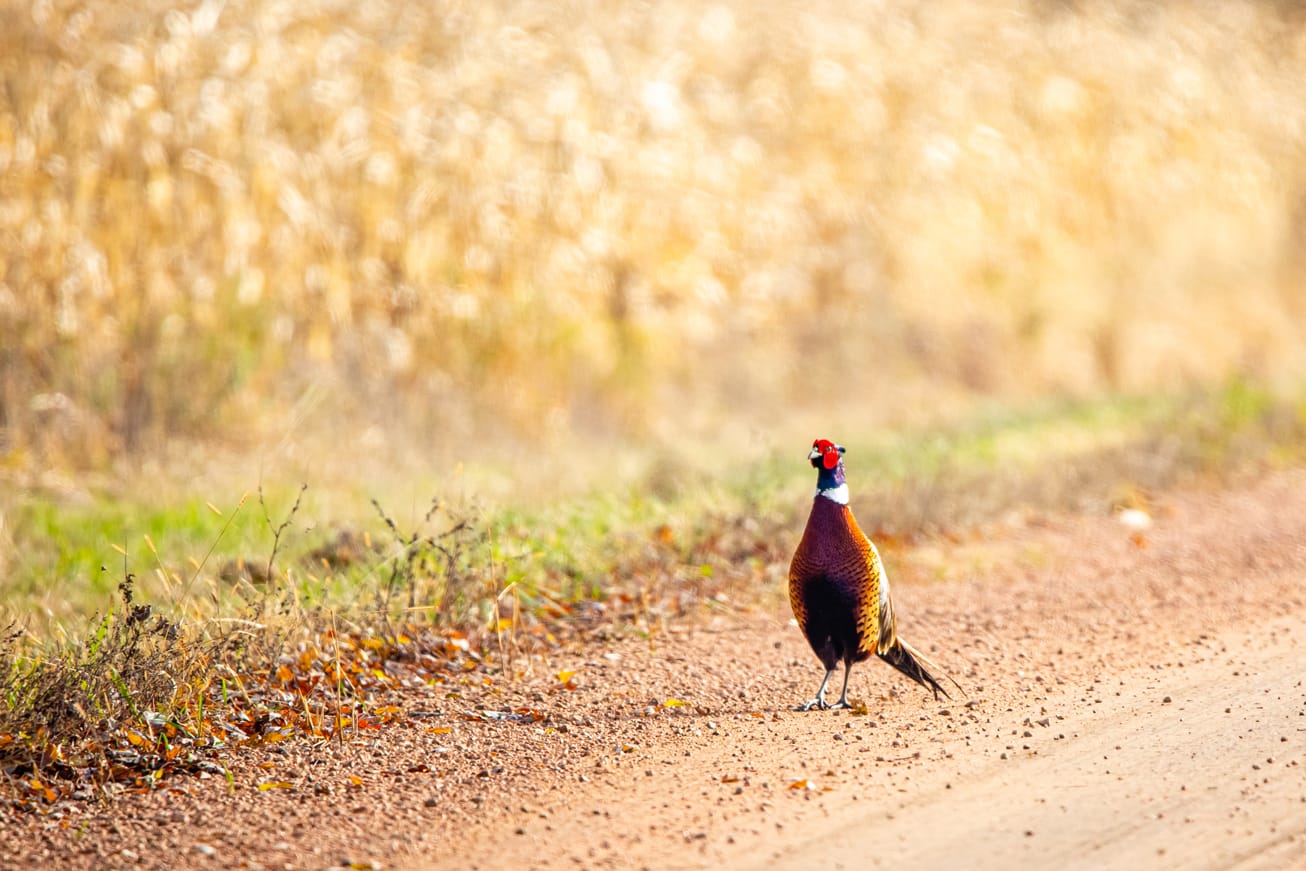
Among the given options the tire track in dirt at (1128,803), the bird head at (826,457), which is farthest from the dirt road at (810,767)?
the bird head at (826,457)

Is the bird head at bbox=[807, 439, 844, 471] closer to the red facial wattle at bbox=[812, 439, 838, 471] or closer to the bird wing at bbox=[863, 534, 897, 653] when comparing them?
the red facial wattle at bbox=[812, 439, 838, 471]

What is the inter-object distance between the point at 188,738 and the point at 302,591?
1455 mm

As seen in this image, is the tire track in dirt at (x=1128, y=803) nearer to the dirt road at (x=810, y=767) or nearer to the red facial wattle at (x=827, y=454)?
the dirt road at (x=810, y=767)

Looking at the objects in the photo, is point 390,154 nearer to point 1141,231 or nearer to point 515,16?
point 515,16

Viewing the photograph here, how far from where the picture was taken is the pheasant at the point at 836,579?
4.64m

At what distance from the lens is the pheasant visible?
4.64 meters

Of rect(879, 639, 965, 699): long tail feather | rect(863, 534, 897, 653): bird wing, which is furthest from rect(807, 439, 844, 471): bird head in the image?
rect(879, 639, 965, 699): long tail feather

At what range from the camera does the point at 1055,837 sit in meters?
3.73

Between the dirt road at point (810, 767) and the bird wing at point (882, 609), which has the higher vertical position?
the bird wing at point (882, 609)

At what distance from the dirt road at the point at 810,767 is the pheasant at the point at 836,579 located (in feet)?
1.12

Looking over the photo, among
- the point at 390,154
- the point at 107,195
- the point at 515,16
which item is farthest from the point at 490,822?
the point at 515,16

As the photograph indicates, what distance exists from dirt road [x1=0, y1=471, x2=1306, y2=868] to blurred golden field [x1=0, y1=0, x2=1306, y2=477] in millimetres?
5171

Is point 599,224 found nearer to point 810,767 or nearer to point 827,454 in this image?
point 827,454

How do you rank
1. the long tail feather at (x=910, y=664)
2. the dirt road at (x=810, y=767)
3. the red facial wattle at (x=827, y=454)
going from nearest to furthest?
the dirt road at (x=810, y=767) → the red facial wattle at (x=827, y=454) → the long tail feather at (x=910, y=664)
